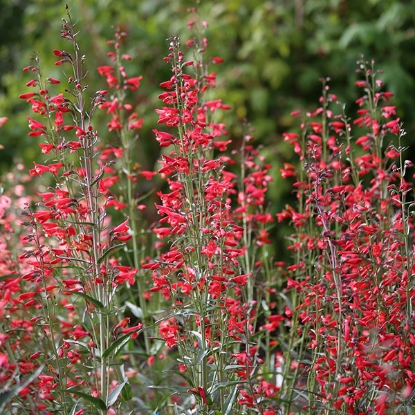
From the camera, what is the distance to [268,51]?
738 centimetres

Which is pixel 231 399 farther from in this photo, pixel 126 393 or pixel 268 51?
pixel 268 51

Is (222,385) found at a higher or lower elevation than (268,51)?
lower

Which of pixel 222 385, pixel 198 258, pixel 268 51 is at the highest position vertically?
pixel 268 51

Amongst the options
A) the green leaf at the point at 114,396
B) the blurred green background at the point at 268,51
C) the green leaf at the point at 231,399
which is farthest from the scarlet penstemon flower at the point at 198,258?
the blurred green background at the point at 268,51

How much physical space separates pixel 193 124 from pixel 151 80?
5479mm

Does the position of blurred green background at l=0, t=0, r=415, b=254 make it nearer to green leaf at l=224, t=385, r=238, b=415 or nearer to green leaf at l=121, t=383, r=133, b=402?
green leaf at l=121, t=383, r=133, b=402

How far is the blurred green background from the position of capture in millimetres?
7152

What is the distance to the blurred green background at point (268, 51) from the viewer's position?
23.5 ft

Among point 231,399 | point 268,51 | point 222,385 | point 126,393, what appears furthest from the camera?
point 268,51

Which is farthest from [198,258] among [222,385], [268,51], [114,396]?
[268,51]

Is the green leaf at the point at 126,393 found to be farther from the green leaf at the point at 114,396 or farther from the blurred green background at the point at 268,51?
the blurred green background at the point at 268,51

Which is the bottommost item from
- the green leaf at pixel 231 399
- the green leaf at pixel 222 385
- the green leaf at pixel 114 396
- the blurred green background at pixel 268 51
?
the green leaf at pixel 231 399

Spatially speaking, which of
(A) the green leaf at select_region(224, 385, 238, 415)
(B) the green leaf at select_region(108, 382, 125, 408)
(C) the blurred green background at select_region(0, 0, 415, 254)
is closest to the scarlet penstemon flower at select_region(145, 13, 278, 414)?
(A) the green leaf at select_region(224, 385, 238, 415)

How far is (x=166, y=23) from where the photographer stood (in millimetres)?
8320
